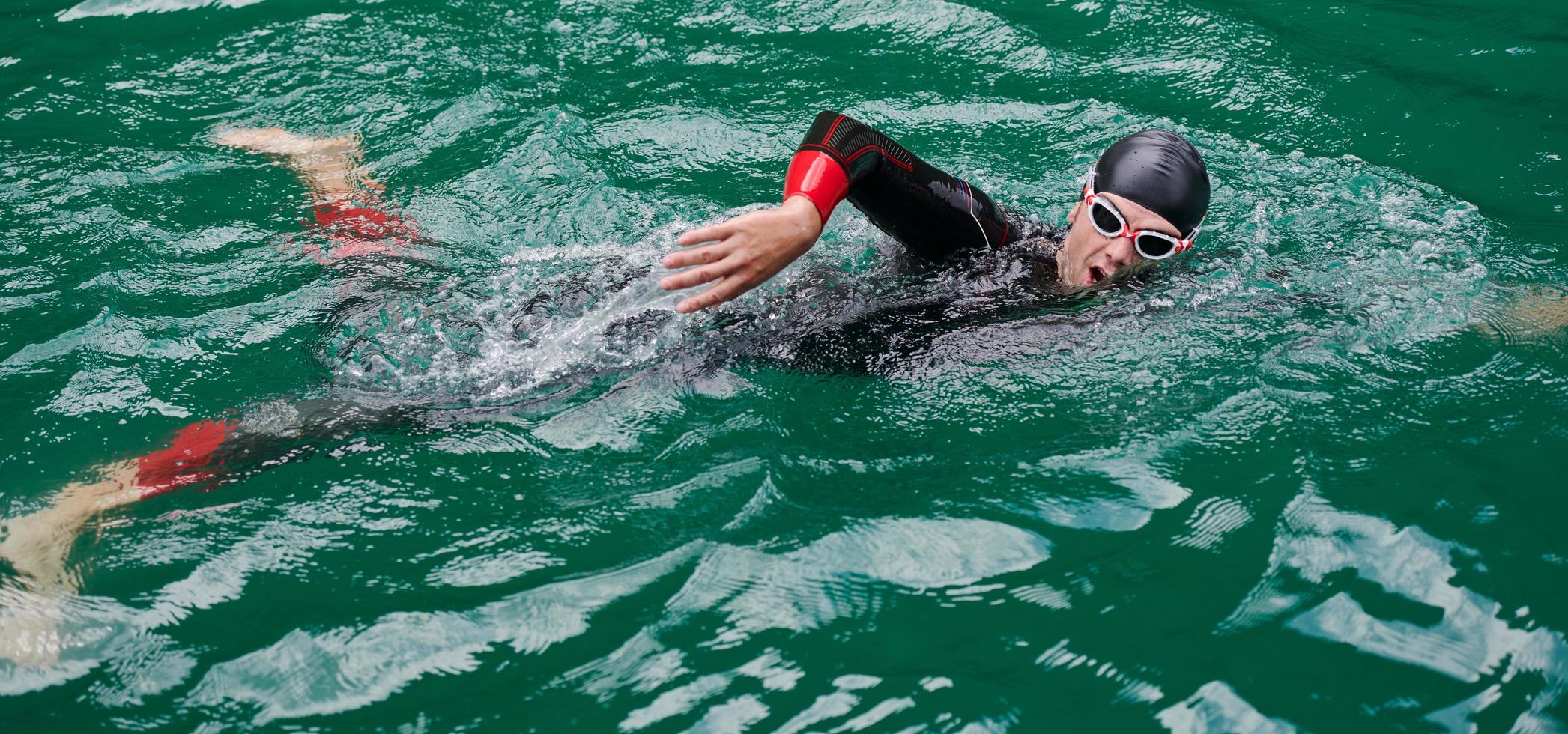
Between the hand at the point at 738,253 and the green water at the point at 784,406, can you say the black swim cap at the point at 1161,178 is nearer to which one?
the green water at the point at 784,406

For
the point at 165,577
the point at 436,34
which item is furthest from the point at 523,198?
the point at 165,577

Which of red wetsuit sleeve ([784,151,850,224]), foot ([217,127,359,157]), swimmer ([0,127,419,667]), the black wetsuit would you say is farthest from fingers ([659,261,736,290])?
foot ([217,127,359,157])

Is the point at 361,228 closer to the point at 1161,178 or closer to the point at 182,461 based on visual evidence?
the point at 182,461

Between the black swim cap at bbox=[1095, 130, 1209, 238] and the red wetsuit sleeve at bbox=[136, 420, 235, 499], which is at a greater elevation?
the black swim cap at bbox=[1095, 130, 1209, 238]

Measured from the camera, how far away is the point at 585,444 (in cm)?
363

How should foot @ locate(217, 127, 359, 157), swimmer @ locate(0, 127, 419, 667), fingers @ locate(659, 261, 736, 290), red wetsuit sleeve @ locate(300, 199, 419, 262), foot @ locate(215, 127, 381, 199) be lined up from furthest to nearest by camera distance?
foot @ locate(217, 127, 359, 157) → foot @ locate(215, 127, 381, 199) → red wetsuit sleeve @ locate(300, 199, 419, 262) → fingers @ locate(659, 261, 736, 290) → swimmer @ locate(0, 127, 419, 667)

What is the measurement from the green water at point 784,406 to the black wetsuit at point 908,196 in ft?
0.65

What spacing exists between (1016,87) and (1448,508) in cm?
380

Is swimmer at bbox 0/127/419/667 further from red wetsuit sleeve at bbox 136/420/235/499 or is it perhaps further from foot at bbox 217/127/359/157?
foot at bbox 217/127/359/157

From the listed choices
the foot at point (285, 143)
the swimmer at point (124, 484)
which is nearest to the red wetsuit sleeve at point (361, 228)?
the swimmer at point (124, 484)

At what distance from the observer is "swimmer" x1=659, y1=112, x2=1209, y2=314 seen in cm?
354

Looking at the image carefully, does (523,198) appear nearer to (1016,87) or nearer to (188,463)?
(188,463)

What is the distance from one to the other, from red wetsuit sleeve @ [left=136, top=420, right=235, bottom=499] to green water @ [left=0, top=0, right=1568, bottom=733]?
0.09 m

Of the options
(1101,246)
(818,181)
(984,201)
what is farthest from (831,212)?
(1101,246)
